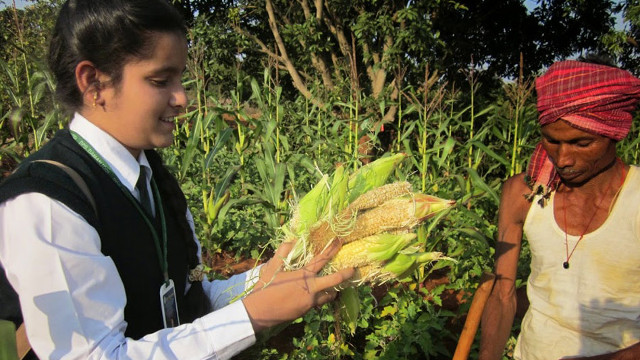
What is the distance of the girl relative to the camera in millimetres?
922

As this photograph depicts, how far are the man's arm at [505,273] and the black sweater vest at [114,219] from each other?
139 cm

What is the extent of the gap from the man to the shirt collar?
5.13ft

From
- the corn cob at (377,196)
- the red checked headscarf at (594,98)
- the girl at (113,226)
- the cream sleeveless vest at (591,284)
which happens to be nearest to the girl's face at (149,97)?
the girl at (113,226)

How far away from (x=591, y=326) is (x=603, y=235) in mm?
368

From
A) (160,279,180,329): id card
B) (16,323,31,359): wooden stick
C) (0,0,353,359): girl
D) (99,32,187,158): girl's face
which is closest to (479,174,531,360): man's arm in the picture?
(0,0,353,359): girl

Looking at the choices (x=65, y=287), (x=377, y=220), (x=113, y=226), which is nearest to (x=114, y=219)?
(x=113, y=226)

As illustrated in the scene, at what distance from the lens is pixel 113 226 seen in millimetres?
1103

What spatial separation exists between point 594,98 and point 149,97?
1.56 m

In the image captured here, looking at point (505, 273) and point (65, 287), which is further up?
point (65, 287)

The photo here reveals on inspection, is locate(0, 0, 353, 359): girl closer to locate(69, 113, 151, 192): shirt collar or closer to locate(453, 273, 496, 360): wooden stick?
locate(69, 113, 151, 192): shirt collar

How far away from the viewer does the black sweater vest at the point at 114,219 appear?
0.97 m

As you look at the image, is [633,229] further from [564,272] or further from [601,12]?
[601,12]

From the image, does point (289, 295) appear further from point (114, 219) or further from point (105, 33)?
point (105, 33)

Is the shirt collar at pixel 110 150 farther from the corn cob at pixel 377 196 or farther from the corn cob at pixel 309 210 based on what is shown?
the corn cob at pixel 377 196
